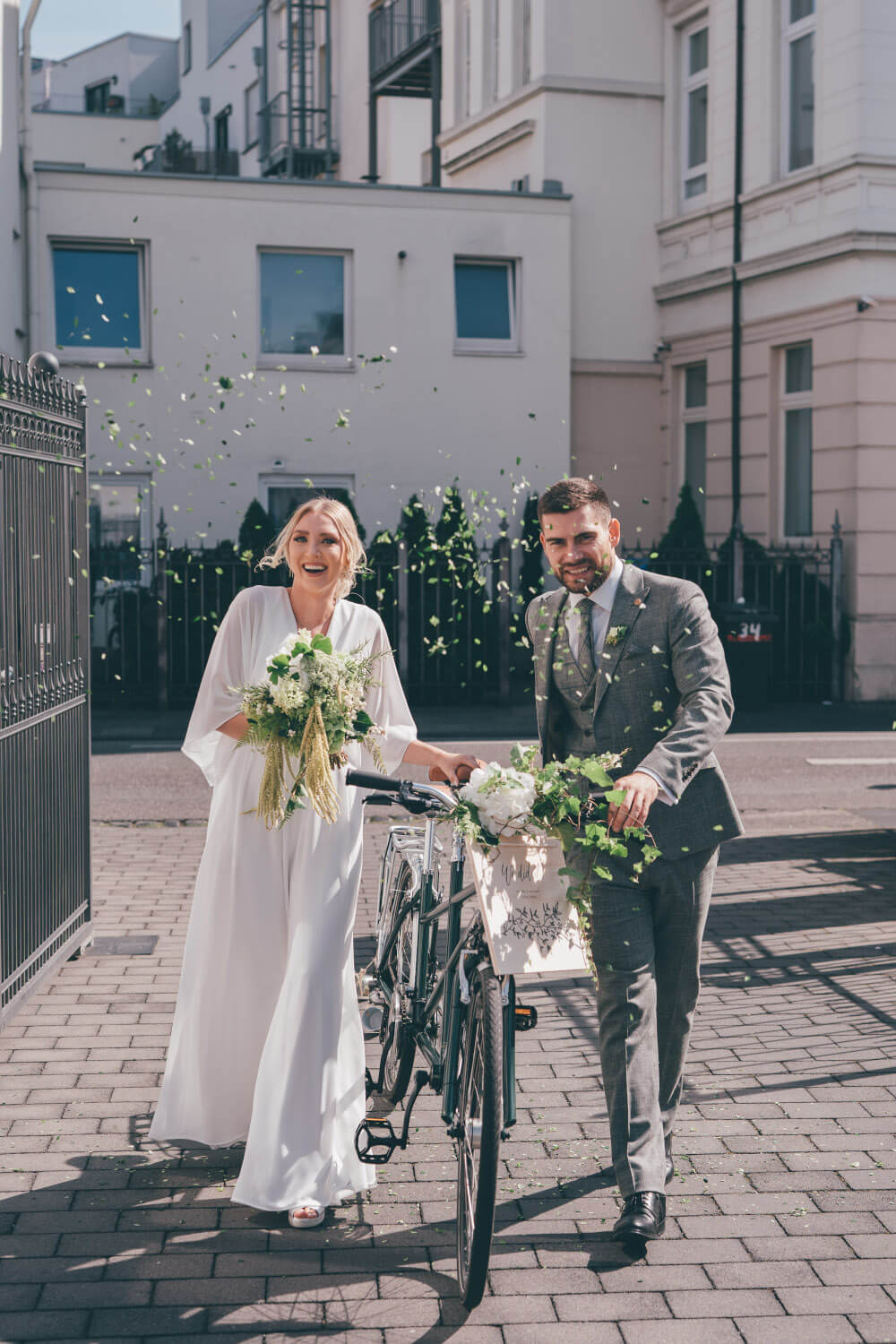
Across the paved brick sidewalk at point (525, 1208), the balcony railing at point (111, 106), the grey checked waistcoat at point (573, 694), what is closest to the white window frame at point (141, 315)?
the paved brick sidewalk at point (525, 1208)

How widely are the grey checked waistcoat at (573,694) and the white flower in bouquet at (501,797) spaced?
532 mm

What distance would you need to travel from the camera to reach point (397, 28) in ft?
87.6

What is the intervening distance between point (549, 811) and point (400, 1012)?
3.49ft

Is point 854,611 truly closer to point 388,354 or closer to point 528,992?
point 388,354

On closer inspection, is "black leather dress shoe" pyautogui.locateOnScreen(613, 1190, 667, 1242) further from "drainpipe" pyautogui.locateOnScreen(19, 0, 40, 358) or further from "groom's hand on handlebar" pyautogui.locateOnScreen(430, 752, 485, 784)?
"drainpipe" pyautogui.locateOnScreen(19, 0, 40, 358)

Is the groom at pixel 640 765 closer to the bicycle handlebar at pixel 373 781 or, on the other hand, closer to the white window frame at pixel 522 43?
the bicycle handlebar at pixel 373 781

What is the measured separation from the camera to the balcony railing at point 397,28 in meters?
26.1

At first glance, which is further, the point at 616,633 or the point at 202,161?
the point at 202,161

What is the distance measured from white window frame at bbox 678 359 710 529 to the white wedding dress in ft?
60.0

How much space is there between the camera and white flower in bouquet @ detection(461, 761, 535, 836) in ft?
12.1

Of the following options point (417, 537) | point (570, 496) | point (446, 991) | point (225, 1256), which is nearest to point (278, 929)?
point (446, 991)

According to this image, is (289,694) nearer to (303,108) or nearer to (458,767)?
(458,767)

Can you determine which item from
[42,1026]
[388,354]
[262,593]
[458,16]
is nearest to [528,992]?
[42,1026]

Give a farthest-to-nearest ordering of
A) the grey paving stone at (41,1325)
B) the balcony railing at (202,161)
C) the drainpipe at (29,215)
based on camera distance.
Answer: the balcony railing at (202,161)
the drainpipe at (29,215)
the grey paving stone at (41,1325)
